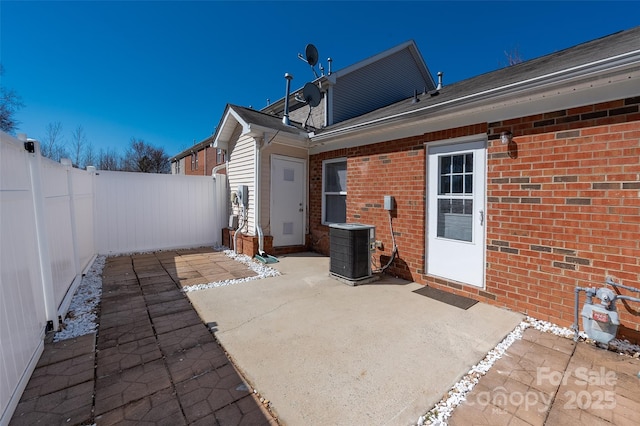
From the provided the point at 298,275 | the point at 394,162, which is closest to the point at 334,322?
the point at 298,275

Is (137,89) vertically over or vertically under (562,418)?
over

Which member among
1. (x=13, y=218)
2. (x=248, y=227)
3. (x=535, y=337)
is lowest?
(x=535, y=337)

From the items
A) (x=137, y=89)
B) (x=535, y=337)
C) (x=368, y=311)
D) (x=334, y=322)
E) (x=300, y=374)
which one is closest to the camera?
(x=300, y=374)

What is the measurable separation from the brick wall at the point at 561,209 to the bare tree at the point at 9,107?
24.6m

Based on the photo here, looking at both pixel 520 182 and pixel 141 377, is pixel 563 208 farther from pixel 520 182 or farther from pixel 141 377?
pixel 141 377

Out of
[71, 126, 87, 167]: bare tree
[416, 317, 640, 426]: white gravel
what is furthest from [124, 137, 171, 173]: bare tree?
[416, 317, 640, 426]: white gravel

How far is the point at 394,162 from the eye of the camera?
16.3ft

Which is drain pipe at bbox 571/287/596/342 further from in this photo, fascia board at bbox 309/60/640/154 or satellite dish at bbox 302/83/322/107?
satellite dish at bbox 302/83/322/107

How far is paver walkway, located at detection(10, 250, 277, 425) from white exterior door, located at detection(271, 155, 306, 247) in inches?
130

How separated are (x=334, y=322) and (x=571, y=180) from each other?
3144 millimetres

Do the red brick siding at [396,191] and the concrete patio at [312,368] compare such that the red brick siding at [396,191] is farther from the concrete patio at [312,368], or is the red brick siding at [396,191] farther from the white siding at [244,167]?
the white siding at [244,167]

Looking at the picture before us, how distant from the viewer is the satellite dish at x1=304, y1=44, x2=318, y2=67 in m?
8.38

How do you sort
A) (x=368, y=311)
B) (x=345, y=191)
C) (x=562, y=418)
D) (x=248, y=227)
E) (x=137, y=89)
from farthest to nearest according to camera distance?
(x=137, y=89) < (x=248, y=227) < (x=345, y=191) < (x=368, y=311) < (x=562, y=418)

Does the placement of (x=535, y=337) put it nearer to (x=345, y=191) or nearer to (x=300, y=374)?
(x=300, y=374)
